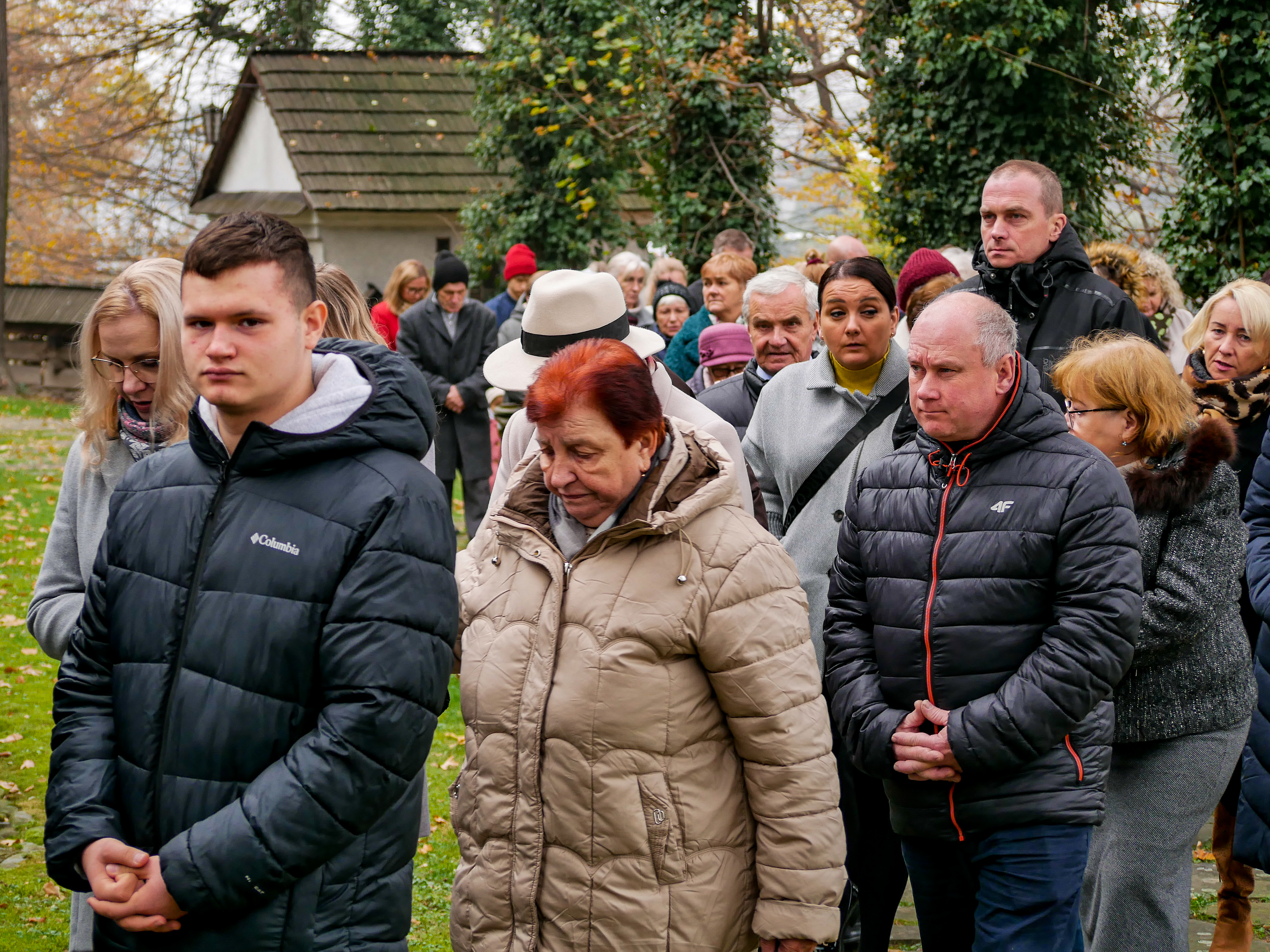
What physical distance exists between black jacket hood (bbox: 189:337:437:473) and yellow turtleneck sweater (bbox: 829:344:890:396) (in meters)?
2.19

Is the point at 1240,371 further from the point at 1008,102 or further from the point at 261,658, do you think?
the point at 1008,102

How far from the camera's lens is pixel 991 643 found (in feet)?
11.3

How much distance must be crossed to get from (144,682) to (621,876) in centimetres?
112

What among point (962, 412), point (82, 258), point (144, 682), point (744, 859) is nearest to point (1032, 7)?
point (962, 412)

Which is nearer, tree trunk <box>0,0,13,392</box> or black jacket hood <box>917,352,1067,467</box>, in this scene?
black jacket hood <box>917,352,1067,467</box>

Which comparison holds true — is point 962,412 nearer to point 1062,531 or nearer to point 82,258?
point 1062,531

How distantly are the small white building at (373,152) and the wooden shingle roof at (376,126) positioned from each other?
0.07 feet

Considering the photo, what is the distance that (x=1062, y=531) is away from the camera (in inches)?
133

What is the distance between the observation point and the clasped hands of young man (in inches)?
92.7

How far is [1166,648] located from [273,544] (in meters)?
2.72

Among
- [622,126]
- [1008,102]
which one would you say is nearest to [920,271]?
[1008,102]

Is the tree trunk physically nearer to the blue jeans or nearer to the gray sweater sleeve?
the gray sweater sleeve

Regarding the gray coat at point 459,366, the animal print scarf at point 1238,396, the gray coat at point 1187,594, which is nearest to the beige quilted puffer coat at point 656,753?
the gray coat at point 1187,594

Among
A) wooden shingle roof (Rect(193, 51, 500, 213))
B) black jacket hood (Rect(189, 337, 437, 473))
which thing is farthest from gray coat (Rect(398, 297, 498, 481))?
wooden shingle roof (Rect(193, 51, 500, 213))
